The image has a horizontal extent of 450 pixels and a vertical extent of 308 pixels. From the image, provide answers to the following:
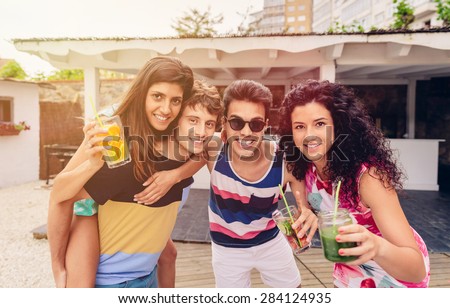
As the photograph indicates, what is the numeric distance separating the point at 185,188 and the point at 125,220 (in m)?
0.28

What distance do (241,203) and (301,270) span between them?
135 cm

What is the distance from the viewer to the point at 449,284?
2.31m

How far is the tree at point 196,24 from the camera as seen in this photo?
315cm

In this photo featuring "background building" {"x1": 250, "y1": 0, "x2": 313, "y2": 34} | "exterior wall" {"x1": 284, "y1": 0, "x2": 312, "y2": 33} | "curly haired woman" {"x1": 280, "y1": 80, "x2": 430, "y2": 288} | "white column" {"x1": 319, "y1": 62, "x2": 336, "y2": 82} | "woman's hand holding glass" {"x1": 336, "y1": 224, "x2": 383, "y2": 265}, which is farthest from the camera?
"white column" {"x1": 319, "y1": 62, "x2": 336, "y2": 82}

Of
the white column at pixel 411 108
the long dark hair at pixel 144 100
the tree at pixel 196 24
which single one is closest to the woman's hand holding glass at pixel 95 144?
the long dark hair at pixel 144 100

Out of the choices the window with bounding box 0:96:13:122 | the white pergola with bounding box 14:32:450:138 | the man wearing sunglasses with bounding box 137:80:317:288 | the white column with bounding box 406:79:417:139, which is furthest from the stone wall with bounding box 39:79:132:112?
the man wearing sunglasses with bounding box 137:80:317:288

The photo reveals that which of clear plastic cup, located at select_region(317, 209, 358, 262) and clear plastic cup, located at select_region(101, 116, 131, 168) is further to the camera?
clear plastic cup, located at select_region(101, 116, 131, 168)

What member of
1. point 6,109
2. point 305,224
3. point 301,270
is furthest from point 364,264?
point 6,109

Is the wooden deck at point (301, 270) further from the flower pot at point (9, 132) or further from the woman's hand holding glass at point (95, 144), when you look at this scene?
the flower pot at point (9, 132)

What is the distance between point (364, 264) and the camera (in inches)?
51.9

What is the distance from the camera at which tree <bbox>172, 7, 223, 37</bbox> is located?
3.15m

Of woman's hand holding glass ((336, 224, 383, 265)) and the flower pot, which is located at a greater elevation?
the flower pot

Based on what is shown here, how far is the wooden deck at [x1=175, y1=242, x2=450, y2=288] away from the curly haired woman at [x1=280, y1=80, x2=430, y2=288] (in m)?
1.04

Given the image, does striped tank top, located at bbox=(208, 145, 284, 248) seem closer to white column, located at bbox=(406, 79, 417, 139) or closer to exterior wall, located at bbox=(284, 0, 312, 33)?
exterior wall, located at bbox=(284, 0, 312, 33)
